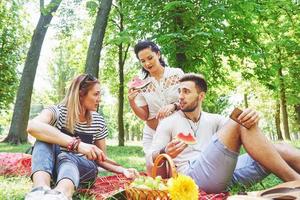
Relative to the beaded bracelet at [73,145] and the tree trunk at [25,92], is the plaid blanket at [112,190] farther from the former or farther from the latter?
the tree trunk at [25,92]

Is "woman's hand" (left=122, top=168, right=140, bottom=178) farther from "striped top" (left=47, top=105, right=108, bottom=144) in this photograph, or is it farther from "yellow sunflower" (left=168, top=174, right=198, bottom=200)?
"yellow sunflower" (left=168, top=174, right=198, bottom=200)

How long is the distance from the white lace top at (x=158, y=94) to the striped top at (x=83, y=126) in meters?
0.75

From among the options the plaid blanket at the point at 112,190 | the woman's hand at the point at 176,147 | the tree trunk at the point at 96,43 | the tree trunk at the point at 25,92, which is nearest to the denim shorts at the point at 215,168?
the plaid blanket at the point at 112,190

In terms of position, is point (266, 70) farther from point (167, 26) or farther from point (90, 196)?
point (90, 196)

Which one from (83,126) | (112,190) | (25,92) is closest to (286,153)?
(112,190)

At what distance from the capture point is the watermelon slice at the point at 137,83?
199 inches

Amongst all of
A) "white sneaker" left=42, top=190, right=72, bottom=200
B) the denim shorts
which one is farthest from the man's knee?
"white sneaker" left=42, top=190, right=72, bottom=200

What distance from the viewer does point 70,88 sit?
14.1 ft

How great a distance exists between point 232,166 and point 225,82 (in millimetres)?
10591

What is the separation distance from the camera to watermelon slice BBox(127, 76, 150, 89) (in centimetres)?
507

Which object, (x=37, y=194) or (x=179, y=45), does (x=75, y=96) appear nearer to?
(x=37, y=194)

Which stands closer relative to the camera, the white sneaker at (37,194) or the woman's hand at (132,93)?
the white sneaker at (37,194)

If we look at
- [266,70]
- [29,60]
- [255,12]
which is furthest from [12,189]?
[29,60]

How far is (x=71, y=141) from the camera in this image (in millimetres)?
3744
